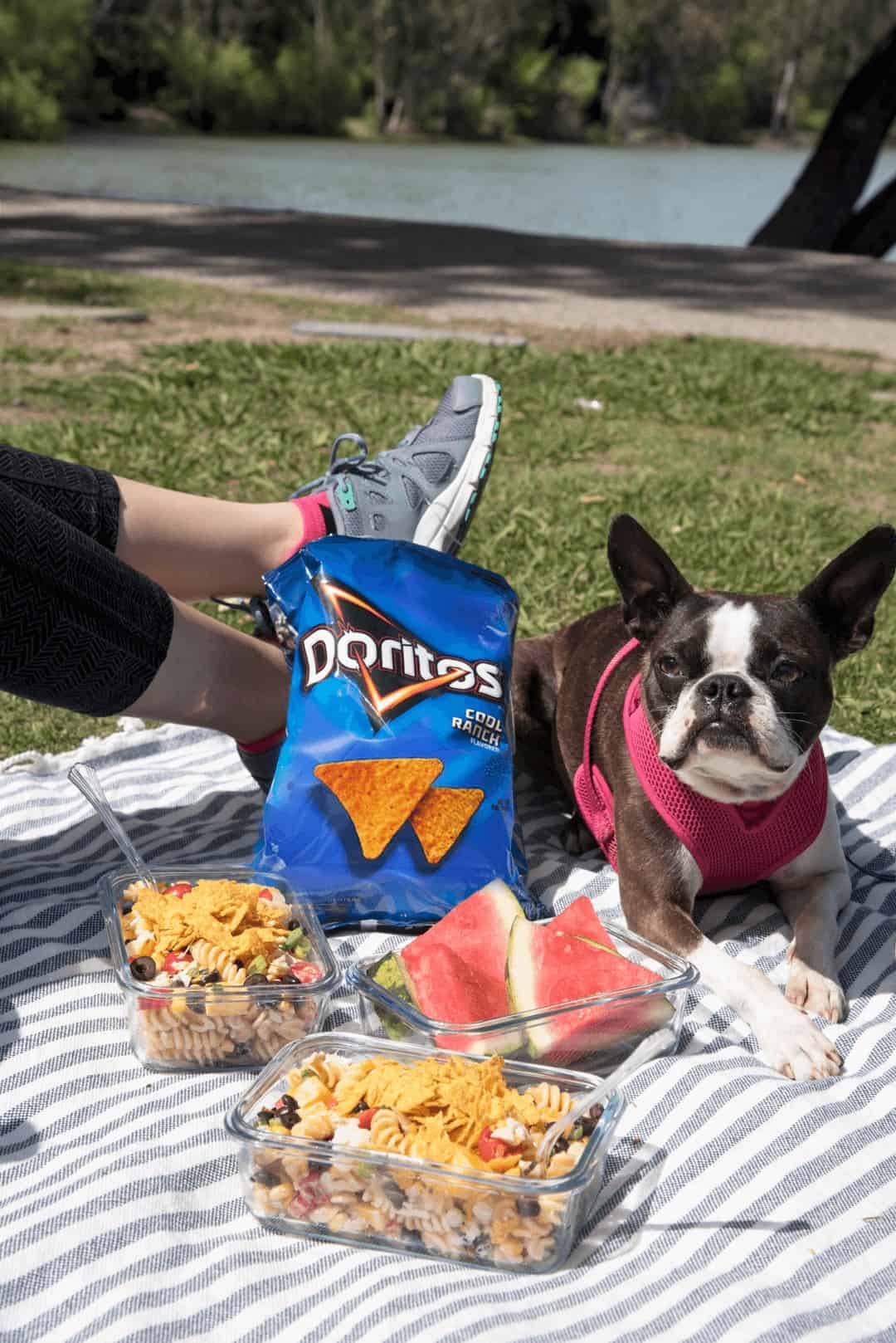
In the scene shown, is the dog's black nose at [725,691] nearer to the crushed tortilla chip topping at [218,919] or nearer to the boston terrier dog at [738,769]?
the boston terrier dog at [738,769]

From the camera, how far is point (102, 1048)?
113 inches

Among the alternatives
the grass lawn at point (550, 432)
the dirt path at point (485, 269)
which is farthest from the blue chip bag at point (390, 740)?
the dirt path at point (485, 269)

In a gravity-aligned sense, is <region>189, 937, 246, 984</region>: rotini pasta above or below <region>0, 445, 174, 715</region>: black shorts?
below

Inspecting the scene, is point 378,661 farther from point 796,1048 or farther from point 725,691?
point 796,1048

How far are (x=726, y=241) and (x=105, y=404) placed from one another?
15873 millimetres

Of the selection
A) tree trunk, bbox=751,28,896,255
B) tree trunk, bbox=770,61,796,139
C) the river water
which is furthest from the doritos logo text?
tree trunk, bbox=770,61,796,139

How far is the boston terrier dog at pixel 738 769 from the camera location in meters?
3.05

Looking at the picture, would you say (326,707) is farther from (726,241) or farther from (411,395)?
(726,241)

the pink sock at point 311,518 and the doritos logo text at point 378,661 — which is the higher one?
the pink sock at point 311,518

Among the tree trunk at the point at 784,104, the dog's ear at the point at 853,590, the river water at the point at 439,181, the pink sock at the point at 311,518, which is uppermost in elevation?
the tree trunk at the point at 784,104

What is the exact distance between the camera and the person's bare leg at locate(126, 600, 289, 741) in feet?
11.3

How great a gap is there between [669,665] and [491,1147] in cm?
134

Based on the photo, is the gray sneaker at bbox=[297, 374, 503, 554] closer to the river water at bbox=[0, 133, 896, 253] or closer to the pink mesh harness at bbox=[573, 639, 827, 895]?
the pink mesh harness at bbox=[573, 639, 827, 895]

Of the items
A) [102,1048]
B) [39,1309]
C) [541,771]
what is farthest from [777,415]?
[39,1309]
